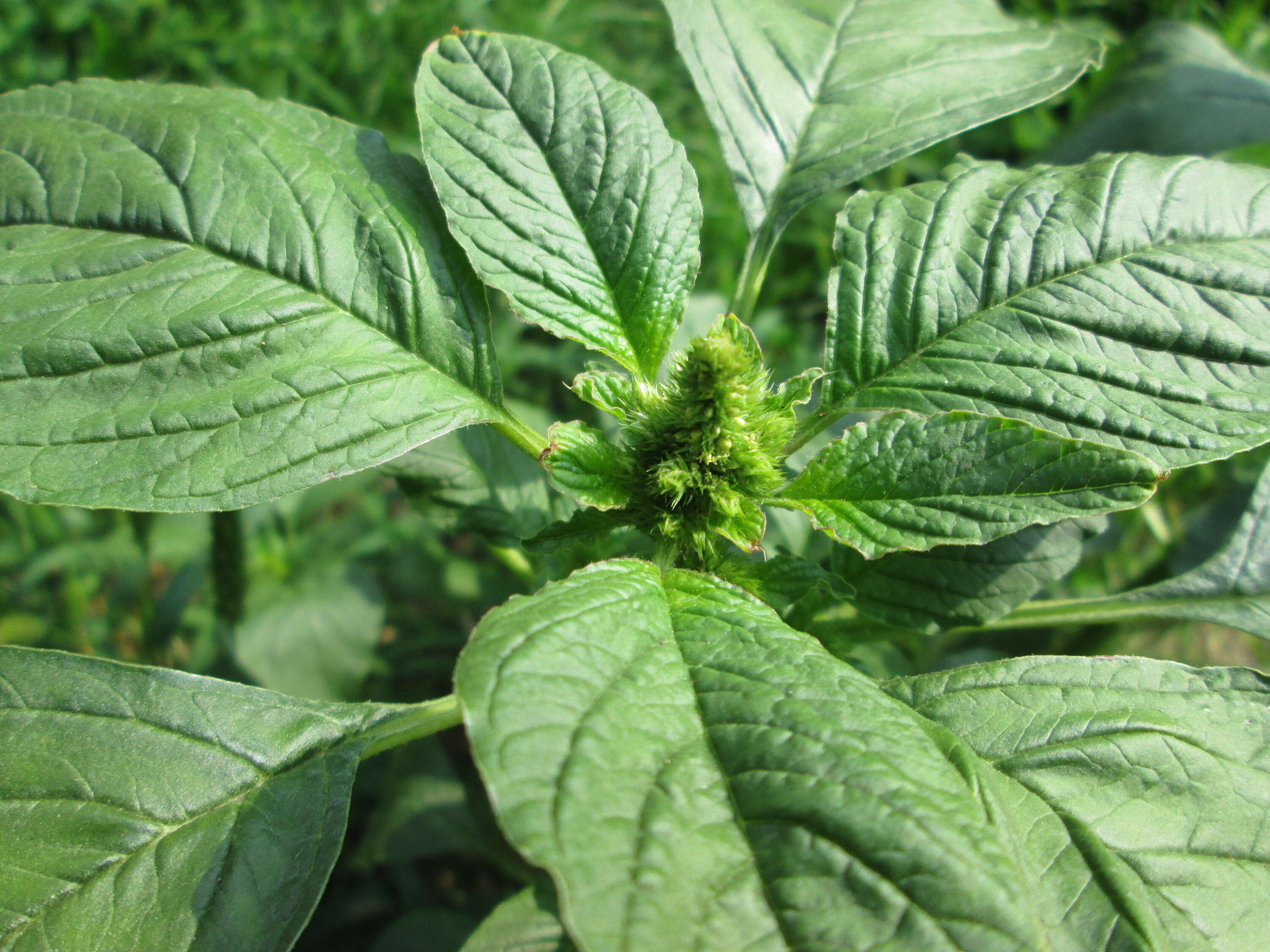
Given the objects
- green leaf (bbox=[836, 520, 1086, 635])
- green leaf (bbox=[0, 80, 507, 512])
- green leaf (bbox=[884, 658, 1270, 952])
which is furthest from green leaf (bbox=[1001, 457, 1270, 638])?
green leaf (bbox=[0, 80, 507, 512])

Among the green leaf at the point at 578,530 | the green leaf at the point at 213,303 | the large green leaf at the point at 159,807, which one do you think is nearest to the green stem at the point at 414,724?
the large green leaf at the point at 159,807

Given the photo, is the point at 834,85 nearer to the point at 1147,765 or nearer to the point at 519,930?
the point at 1147,765

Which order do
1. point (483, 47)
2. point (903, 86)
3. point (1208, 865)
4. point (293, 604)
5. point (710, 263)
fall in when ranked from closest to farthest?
1. point (1208, 865)
2. point (483, 47)
3. point (903, 86)
4. point (293, 604)
5. point (710, 263)

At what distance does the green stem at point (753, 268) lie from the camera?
4.57 feet

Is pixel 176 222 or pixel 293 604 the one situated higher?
pixel 176 222

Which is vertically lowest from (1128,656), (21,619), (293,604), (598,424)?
(21,619)

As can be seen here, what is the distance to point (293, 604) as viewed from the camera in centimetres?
189

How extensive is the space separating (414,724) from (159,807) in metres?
0.29

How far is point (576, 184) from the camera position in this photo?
122cm

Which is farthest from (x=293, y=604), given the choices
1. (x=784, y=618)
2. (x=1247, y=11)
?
(x=1247, y=11)

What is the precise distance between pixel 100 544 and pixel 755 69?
1.92 metres

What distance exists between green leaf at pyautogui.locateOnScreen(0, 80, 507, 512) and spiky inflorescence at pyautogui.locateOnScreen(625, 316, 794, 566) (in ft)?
0.73

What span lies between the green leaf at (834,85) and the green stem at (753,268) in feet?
0.03

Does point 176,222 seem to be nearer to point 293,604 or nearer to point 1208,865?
point 293,604
